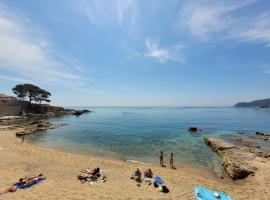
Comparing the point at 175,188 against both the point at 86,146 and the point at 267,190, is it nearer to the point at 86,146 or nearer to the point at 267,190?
the point at 267,190

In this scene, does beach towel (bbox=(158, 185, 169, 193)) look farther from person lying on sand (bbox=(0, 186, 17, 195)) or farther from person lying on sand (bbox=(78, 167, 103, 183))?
person lying on sand (bbox=(0, 186, 17, 195))

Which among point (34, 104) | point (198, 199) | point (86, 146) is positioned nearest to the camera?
point (198, 199)

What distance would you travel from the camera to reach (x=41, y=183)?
14812 mm

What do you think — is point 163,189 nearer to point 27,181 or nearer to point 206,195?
point 206,195

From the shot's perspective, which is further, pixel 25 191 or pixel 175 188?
pixel 175 188

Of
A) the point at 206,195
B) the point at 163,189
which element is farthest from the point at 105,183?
the point at 206,195

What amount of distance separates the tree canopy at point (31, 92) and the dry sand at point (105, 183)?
74.0 metres

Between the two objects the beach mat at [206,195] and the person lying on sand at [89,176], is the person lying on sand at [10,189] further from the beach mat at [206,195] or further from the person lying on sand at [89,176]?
the beach mat at [206,195]

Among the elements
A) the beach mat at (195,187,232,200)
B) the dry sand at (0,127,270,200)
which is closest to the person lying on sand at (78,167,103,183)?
the dry sand at (0,127,270,200)

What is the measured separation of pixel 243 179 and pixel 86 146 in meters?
23.7

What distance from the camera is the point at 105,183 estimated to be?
15.4 metres

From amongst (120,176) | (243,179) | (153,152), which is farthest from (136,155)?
(243,179)

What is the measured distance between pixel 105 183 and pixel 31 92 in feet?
296

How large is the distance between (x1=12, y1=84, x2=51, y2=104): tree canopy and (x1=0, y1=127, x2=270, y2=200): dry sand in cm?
7396
